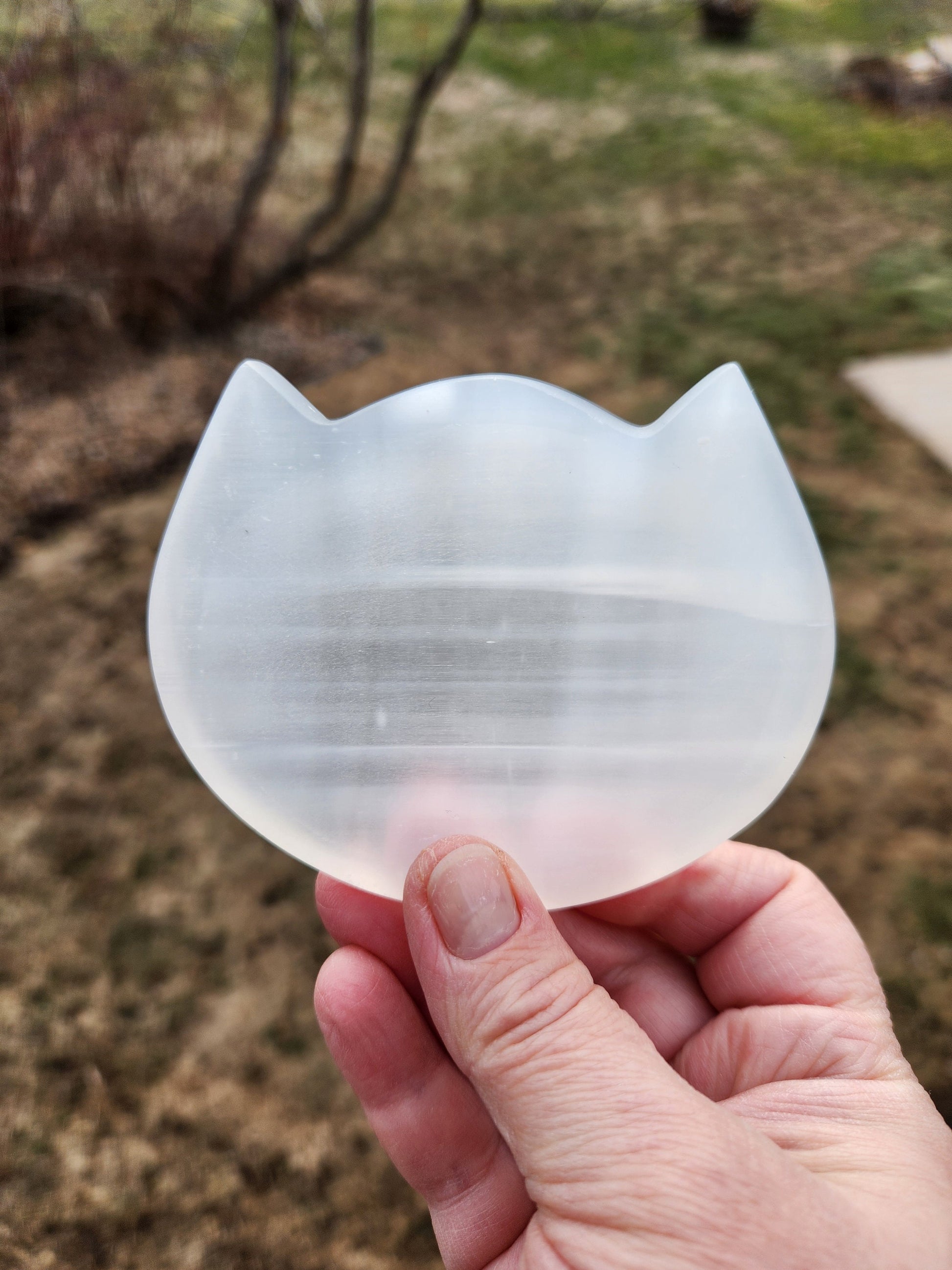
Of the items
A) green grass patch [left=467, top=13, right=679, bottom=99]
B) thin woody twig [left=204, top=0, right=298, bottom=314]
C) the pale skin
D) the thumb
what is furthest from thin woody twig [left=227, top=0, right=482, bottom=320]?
the thumb

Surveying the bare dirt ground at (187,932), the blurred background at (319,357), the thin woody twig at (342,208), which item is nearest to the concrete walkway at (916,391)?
the blurred background at (319,357)

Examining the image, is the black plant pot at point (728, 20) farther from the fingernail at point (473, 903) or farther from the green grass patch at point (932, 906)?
the fingernail at point (473, 903)

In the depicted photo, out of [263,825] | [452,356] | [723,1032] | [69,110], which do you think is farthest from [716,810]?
[69,110]

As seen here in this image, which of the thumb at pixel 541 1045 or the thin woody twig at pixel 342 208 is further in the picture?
Result: the thin woody twig at pixel 342 208

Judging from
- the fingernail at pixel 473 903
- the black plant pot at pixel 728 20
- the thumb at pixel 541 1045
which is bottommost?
the thumb at pixel 541 1045

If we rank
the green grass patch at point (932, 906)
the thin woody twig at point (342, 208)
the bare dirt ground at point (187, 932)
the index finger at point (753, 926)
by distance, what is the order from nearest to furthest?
the index finger at point (753, 926), the bare dirt ground at point (187, 932), the green grass patch at point (932, 906), the thin woody twig at point (342, 208)

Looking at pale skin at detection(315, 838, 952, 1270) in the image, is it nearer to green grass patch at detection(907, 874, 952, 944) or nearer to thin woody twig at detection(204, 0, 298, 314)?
green grass patch at detection(907, 874, 952, 944)
